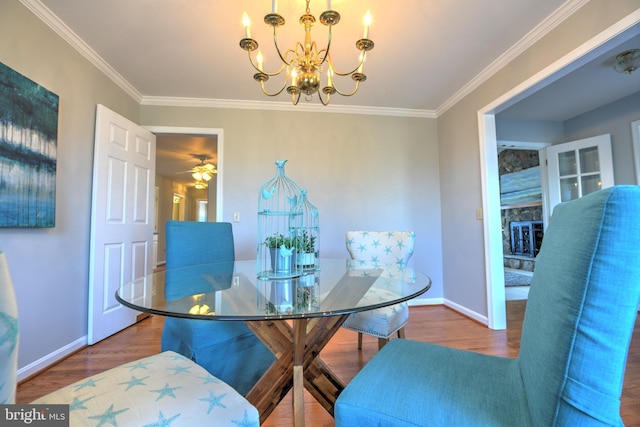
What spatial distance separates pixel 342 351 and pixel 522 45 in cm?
271

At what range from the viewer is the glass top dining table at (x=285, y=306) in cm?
87

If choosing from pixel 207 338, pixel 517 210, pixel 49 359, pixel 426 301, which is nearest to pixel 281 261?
pixel 207 338

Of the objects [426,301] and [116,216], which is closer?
[116,216]

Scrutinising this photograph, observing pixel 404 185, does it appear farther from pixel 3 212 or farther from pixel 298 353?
pixel 3 212

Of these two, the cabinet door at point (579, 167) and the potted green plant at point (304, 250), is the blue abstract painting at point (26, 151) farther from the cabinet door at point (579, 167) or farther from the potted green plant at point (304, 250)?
the cabinet door at point (579, 167)

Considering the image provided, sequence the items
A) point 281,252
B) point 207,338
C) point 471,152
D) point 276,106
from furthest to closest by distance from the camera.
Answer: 1. point 276,106
2. point 471,152
3. point 207,338
4. point 281,252

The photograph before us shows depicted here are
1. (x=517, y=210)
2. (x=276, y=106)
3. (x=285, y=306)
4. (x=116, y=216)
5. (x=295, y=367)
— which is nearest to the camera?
(x=285, y=306)

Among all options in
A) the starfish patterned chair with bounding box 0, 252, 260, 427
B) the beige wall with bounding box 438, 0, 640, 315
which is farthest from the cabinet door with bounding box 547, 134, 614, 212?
the starfish patterned chair with bounding box 0, 252, 260, 427

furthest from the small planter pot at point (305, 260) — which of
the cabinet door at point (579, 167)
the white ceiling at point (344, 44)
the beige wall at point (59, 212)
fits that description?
the cabinet door at point (579, 167)

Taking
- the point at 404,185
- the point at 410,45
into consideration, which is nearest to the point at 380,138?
the point at 404,185

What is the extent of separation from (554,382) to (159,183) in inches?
312

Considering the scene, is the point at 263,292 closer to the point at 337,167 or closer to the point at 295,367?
the point at 295,367

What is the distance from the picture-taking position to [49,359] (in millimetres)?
1916

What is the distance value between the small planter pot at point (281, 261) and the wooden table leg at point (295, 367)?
275mm
